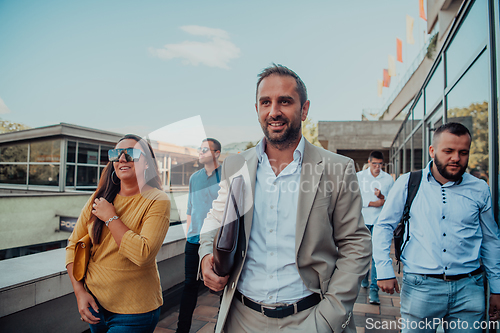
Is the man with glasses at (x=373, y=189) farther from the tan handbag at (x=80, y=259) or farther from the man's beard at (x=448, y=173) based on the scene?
the tan handbag at (x=80, y=259)

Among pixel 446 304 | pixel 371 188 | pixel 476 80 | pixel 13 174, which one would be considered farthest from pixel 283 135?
pixel 13 174

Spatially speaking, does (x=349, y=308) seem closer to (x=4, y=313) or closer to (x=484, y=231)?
(x=484, y=231)

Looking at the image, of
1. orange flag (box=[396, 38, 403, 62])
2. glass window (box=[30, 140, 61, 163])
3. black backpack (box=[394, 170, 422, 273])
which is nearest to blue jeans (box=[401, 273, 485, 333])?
black backpack (box=[394, 170, 422, 273])

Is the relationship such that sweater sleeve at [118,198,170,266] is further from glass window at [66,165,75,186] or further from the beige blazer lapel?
glass window at [66,165,75,186]

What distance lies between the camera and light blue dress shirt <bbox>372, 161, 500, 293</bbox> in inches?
82.4

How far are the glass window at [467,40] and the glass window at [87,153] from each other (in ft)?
45.8

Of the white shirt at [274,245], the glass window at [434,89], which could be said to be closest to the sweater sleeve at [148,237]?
the white shirt at [274,245]

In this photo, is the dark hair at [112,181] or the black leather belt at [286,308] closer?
the black leather belt at [286,308]

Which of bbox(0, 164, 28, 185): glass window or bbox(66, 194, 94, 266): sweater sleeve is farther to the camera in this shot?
bbox(0, 164, 28, 185): glass window

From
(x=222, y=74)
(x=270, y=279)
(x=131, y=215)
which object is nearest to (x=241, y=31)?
(x=222, y=74)

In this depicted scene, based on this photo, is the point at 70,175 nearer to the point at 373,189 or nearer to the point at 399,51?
the point at 373,189

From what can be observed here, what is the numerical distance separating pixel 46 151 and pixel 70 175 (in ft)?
5.14

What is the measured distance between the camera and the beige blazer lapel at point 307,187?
4.60ft

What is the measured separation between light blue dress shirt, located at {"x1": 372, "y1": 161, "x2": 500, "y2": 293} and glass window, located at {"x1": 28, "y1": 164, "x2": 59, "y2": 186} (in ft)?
48.0
